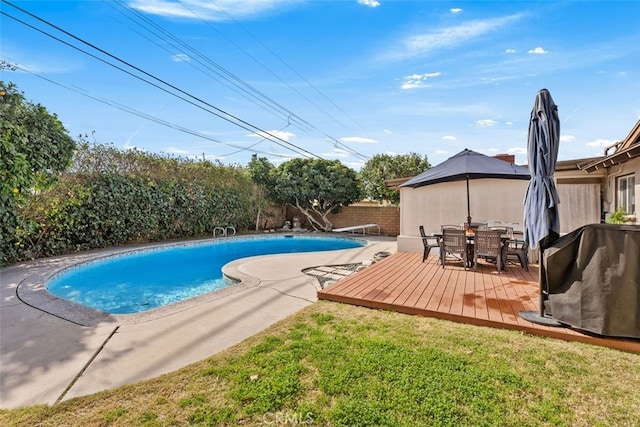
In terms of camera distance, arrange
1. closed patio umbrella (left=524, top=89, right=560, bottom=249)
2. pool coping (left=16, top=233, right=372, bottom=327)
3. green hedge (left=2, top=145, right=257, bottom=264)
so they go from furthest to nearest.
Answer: green hedge (left=2, top=145, right=257, bottom=264)
pool coping (left=16, top=233, right=372, bottom=327)
closed patio umbrella (left=524, top=89, right=560, bottom=249)

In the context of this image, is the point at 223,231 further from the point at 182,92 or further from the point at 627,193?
the point at 627,193

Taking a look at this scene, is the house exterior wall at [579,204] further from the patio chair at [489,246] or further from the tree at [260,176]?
the tree at [260,176]

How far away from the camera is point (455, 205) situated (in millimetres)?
8375

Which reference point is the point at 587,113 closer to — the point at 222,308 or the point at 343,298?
the point at 343,298

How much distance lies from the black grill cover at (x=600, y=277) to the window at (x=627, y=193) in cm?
556

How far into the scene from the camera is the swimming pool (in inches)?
258

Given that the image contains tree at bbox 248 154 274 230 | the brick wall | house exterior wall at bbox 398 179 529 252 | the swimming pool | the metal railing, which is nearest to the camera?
the swimming pool

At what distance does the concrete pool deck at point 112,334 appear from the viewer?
2658mm

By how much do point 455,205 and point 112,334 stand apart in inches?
323

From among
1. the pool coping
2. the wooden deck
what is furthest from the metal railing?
the wooden deck

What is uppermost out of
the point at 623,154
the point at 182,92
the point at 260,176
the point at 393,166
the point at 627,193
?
the point at 182,92

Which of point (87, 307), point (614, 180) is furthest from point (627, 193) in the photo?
point (87, 307)

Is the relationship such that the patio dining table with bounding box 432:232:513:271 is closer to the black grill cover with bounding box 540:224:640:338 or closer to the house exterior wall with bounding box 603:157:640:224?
the black grill cover with bounding box 540:224:640:338

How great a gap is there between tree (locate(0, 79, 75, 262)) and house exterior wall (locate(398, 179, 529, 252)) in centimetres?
993
